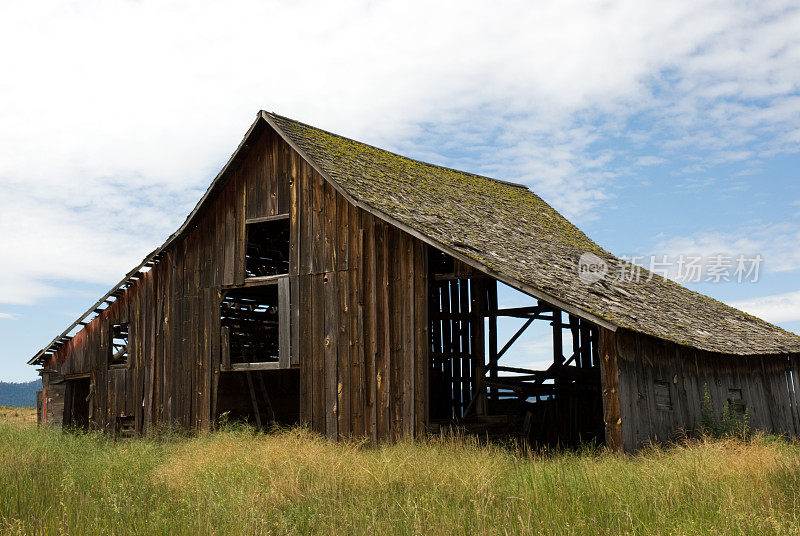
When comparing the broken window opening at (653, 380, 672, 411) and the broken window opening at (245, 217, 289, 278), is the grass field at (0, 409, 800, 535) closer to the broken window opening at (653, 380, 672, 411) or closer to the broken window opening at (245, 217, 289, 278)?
the broken window opening at (653, 380, 672, 411)

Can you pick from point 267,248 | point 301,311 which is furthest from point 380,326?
point 267,248

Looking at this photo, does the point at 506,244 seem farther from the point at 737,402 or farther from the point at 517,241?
the point at 737,402

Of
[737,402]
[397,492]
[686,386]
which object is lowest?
[397,492]

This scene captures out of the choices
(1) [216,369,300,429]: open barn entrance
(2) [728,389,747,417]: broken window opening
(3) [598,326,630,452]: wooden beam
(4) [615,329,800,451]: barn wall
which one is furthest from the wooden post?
(1) [216,369,300,429]: open barn entrance

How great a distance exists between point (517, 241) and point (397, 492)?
9.20 metres

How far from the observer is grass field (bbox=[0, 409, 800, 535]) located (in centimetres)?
801

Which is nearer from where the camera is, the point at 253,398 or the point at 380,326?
the point at 380,326

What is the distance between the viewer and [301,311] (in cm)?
1662

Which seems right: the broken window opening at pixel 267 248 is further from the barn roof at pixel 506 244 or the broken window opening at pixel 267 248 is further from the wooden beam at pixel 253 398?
the wooden beam at pixel 253 398

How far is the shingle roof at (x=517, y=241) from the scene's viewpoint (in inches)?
568

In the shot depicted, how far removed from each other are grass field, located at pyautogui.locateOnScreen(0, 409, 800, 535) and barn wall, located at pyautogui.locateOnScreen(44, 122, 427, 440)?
6.47ft

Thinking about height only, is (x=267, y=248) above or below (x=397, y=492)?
above

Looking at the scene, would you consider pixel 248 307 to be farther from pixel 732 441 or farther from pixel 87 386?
pixel 732 441

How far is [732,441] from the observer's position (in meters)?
14.8
